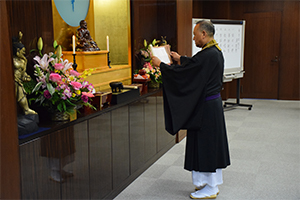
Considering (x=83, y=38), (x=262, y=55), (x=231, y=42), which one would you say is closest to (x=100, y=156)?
(x=83, y=38)

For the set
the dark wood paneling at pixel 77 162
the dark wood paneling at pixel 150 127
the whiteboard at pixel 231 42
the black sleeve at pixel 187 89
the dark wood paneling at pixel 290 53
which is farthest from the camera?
the dark wood paneling at pixel 290 53

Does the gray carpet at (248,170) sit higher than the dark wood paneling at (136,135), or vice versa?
A: the dark wood paneling at (136,135)

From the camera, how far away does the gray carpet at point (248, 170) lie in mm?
3264

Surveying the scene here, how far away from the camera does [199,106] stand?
118 inches

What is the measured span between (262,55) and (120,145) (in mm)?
6358

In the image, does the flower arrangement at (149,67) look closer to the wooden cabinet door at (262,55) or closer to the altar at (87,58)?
the altar at (87,58)

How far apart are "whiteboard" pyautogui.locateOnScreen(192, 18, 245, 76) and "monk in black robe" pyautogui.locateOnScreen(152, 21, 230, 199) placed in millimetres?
4174

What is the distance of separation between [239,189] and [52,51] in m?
2.15

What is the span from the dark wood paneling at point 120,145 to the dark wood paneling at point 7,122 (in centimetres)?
124

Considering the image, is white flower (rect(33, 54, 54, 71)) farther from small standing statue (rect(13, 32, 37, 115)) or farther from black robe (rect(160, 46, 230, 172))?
black robe (rect(160, 46, 230, 172))

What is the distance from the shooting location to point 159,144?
4289 millimetres

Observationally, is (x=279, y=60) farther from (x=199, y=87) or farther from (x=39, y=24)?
(x=39, y=24)

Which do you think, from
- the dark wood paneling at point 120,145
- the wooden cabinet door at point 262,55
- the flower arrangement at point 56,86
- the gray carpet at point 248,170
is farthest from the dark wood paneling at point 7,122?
the wooden cabinet door at point 262,55

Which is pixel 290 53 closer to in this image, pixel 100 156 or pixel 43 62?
pixel 100 156
